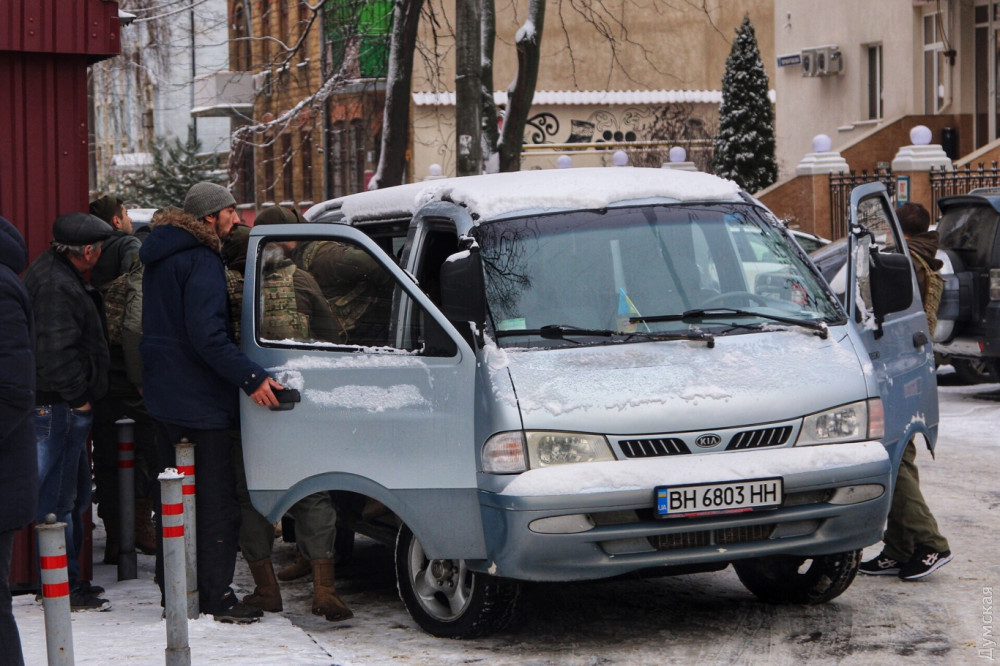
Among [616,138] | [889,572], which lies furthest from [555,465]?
[616,138]

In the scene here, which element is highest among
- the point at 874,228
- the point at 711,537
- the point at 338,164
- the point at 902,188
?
the point at 338,164

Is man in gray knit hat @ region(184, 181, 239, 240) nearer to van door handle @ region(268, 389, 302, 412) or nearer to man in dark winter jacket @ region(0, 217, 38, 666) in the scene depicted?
van door handle @ region(268, 389, 302, 412)

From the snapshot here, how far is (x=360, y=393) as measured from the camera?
21.7 ft

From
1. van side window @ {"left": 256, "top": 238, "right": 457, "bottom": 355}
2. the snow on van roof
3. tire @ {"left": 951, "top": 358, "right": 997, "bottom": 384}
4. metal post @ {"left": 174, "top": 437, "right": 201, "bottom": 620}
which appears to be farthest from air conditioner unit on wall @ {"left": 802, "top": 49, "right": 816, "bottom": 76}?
metal post @ {"left": 174, "top": 437, "right": 201, "bottom": 620}

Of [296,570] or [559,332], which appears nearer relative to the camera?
[559,332]

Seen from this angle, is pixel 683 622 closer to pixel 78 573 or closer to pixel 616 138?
pixel 78 573

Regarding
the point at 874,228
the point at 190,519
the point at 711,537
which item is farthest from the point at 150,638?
the point at 874,228

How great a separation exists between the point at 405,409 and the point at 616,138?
1508 inches

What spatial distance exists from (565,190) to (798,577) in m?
2.07

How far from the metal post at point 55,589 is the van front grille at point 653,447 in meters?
2.21

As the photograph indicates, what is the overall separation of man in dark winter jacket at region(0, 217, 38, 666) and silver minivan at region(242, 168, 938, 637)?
5.69ft

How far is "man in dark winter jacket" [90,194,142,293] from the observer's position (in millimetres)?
9172

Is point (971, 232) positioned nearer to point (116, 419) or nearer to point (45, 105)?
point (116, 419)

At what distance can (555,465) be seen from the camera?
6102 millimetres
